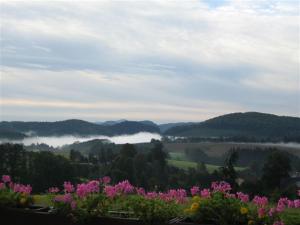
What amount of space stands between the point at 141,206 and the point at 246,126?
6702 centimetres

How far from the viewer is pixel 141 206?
155 inches

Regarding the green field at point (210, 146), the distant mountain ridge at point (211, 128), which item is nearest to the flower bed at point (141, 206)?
the green field at point (210, 146)

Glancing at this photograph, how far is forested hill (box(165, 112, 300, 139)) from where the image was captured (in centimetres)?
6088

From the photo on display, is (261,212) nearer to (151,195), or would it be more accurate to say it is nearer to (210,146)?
(151,195)

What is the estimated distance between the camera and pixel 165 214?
3881 mm

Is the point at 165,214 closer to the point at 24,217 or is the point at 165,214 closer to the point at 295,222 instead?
the point at 295,222

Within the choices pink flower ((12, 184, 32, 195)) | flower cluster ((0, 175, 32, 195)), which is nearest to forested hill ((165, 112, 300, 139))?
flower cluster ((0, 175, 32, 195))

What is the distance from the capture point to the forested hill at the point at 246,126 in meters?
60.9

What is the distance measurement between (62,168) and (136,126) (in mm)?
67931

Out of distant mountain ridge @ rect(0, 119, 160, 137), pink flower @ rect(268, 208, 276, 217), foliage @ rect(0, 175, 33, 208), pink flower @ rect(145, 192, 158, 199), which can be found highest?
distant mountain ridge @ rect(0, 119, 160, 137)

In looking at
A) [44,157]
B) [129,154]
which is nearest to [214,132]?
[129,154]

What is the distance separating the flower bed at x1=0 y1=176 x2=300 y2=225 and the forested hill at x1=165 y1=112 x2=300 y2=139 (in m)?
54.5

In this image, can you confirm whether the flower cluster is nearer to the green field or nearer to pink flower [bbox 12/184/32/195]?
pink flower [bbox 12/184/32/195]

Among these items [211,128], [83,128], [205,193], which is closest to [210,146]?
[211,128]
